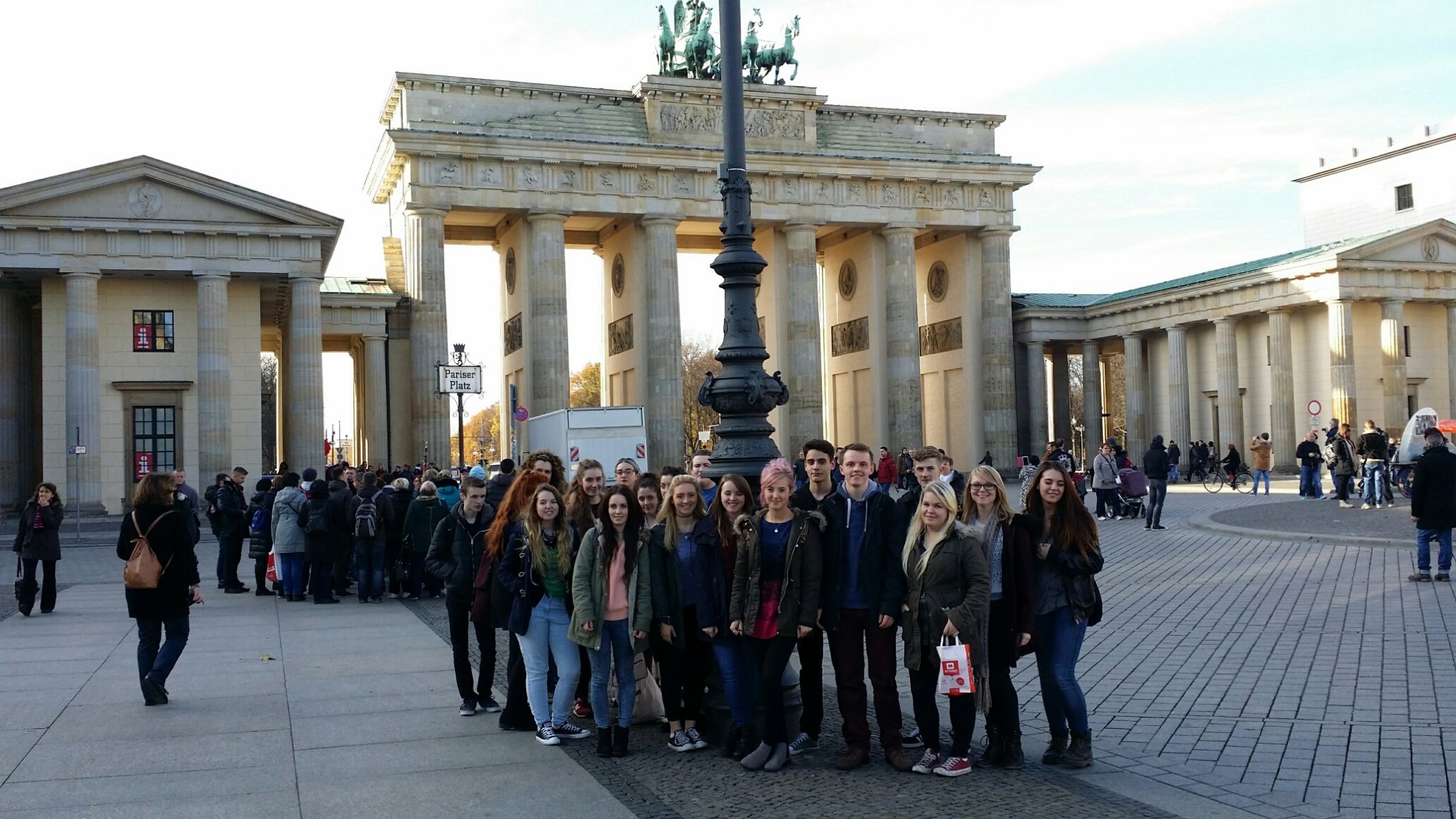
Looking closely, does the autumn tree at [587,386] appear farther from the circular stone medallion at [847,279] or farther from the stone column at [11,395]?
the stone column at [11,395]

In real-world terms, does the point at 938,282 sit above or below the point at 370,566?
above

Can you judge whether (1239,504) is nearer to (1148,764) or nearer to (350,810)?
(1148,764)

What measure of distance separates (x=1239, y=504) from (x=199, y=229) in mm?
28063

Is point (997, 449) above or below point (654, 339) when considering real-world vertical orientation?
below

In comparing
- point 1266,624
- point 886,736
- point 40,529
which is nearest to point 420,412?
point 40,529

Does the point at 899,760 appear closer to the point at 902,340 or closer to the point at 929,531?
the point at 929,531

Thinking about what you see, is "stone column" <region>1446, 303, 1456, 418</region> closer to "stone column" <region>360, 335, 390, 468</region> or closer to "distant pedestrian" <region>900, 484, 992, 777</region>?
"stone column" <region>360, 335, 390, 468</region>

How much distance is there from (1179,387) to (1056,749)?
47.4 meters

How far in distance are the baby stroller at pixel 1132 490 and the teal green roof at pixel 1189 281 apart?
20512mm

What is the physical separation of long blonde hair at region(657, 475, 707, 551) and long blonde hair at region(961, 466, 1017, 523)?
5.45 feet

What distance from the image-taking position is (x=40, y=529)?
15.9m

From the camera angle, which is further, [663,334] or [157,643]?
[663,334]

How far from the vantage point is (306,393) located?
39.5 meters

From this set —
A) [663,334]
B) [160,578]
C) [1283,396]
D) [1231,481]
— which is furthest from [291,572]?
[1283,396]
